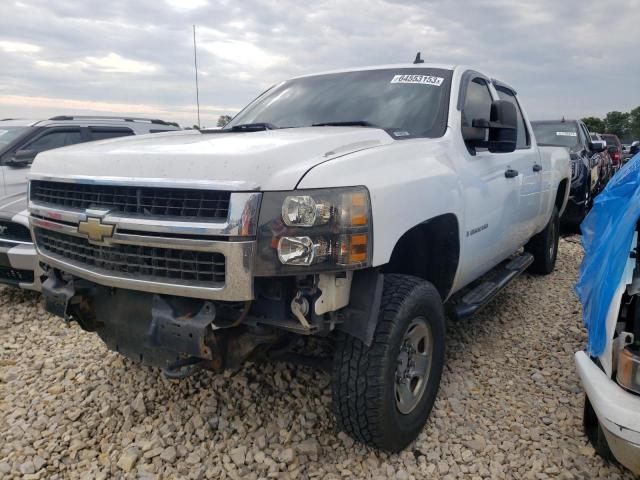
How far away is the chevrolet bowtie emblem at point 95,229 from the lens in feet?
7.59

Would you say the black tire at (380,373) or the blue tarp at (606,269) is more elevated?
the blue tarp at (606,269)

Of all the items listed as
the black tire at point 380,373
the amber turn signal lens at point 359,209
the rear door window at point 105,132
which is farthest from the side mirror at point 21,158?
the amber turn signal lens at point 359,209

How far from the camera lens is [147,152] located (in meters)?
2.37

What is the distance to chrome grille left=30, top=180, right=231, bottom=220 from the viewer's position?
2.12m

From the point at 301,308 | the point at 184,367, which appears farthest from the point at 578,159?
the point at 184,367

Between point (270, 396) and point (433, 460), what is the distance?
100 centimetres

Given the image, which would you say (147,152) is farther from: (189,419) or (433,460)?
(433,460)

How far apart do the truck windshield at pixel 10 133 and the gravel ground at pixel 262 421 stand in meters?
3.69

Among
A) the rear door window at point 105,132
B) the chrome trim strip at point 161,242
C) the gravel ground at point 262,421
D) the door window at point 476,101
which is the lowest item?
the gravel ground at point 262,421

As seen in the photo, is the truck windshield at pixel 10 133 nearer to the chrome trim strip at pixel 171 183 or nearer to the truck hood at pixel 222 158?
the truck hood at pixel 222 158

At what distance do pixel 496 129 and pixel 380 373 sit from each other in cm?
175

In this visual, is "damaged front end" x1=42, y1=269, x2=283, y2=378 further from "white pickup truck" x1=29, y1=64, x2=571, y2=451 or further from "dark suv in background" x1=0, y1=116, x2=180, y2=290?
"dark suv in background" x1=0, y1=116, x2=180, y2=290

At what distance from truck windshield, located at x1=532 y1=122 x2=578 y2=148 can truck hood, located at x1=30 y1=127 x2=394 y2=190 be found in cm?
743

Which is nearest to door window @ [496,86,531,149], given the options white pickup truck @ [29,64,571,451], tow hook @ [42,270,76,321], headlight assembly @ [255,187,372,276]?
white pickup truck @ [29,64,571,451]
